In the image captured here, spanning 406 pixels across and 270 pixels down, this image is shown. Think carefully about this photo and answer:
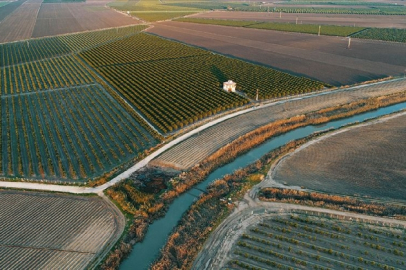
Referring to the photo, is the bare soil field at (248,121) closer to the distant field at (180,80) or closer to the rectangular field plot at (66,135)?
the distant field at (180,80)

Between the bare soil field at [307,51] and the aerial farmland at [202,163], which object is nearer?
the aerial farmland at [202,163]

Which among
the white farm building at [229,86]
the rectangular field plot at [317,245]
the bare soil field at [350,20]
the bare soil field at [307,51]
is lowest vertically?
the rectangular field plot at [317,245]

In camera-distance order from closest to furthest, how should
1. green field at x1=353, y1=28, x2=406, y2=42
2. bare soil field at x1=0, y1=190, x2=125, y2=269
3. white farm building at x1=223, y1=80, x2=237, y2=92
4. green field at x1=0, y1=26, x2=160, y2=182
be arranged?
bare soil field at x1=0, y1=190, x2=125, y2=269, green field at x1=0, y1=26, x2=160, y2=182, white farm building at x1=223, y1=80, x2=237, y2=92, green field at x1=353, y1=28, x2=406, y2=42

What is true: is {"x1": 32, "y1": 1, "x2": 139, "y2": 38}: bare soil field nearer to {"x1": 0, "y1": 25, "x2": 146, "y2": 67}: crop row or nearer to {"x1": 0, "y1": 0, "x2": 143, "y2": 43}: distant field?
{"x1": 0, "y1": 0, "x2": 143, "y2": 43}: distant field

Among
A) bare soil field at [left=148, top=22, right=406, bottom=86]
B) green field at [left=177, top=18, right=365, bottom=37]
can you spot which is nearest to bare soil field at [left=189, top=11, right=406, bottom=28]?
green field at [left=177, top=18, right=365, bottom=37]

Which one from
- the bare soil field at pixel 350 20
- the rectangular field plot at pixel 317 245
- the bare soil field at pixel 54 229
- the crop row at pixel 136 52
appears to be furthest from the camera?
the bare soil field at pixel 350 20

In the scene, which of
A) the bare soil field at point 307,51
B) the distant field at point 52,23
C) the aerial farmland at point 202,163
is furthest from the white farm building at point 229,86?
the distant field at point 52,23
